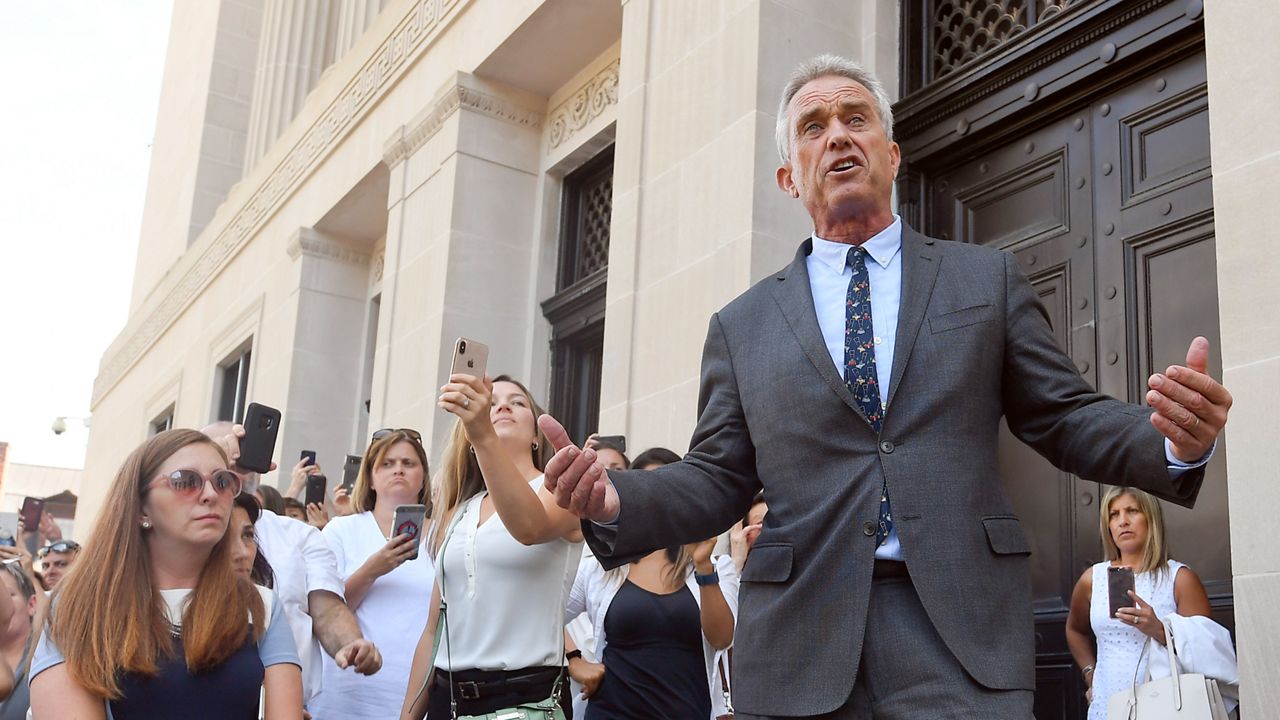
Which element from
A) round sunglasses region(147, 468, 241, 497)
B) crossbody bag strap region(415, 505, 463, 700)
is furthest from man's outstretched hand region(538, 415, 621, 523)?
crossbody bag strap region(415, 505, 463, 700)

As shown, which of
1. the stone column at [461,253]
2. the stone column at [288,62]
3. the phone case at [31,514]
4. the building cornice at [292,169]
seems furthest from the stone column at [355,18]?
the phone case at [31,514]

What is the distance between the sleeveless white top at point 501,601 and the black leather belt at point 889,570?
1976 millimetres

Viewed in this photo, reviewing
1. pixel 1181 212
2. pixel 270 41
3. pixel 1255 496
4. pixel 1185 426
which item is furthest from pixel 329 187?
pixel 1185 426

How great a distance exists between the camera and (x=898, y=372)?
8.68 ft

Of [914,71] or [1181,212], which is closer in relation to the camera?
[1181,212]

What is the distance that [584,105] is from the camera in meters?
11.4

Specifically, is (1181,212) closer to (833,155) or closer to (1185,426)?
(833,155)

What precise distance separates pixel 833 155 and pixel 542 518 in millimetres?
1464

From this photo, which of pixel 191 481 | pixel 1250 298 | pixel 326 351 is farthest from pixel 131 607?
pixel 326 351

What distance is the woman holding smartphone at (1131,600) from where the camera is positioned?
485 centimetres

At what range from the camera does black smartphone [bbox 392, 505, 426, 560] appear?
5.29 meters

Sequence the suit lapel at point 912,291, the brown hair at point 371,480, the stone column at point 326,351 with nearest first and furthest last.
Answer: the suit lapel at point 912,291 < the brown hair at point 371,480 < the stone column at point 326,351

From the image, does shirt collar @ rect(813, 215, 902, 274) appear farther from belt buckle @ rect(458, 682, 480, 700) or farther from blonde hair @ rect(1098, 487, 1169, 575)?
blonde hair @ rect(1098, 487, 1169, 575)

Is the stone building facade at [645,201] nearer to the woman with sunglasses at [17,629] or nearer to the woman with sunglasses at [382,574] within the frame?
the woman with sunglasses at [382,574]
